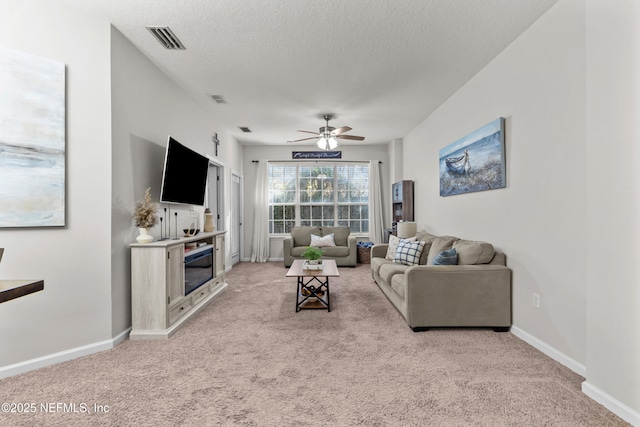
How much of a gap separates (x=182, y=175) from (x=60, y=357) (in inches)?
78.9

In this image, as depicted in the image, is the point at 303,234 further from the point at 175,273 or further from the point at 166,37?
the point at 166,37

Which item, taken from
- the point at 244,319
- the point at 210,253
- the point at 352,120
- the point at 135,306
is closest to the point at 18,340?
the point at 135,306

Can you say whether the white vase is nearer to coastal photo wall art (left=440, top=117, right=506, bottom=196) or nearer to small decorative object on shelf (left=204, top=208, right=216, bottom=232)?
small decorative object on shelf (left=204, top=208, right=216, bottom=232)

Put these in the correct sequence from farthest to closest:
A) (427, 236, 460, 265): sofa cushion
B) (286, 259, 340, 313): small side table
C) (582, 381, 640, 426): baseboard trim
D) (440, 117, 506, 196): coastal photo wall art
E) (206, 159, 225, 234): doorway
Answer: (206, 159, 225, 234): doorway → (427, 236, 460, 265): sofa cushion → (286, 259, 340, 313): small side table → (440, 117, 506, 196): coastal photo wall art → (582, 381, 640, 426): baseboard trim

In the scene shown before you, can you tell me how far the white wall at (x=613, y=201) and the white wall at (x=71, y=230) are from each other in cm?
355


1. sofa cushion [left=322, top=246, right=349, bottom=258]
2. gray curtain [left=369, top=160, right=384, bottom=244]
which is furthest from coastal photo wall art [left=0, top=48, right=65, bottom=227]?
gray curtain [left=369, top=160, right=384, bottom=244]

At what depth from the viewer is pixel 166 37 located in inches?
113

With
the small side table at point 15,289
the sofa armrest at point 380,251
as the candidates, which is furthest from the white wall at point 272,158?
the small side table at point 15,289

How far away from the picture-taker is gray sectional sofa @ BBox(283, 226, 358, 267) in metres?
6.56

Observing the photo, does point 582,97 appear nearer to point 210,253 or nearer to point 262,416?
point 262,416

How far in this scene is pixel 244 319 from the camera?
11.2ft

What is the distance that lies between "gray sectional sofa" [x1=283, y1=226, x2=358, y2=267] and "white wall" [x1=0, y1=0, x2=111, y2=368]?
416 cm

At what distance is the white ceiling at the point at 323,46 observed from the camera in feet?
8.11

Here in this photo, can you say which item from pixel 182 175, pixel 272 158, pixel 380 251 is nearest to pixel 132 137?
pixel 182 175
